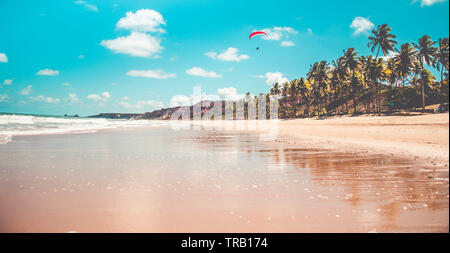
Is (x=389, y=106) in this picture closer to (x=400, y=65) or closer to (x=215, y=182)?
(x=400, y=65)

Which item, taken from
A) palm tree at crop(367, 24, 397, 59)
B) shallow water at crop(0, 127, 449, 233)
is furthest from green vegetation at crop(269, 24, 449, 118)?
shallow water at crop(0, 127, 449, 233)

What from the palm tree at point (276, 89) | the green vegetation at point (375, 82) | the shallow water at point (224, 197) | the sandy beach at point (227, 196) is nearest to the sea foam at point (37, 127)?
the shallow water at point (224, 197)

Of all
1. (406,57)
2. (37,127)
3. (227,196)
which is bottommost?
(227,196)

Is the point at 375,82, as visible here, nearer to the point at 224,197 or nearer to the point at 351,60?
the point at 351,60

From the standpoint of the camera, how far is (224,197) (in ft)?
20.1

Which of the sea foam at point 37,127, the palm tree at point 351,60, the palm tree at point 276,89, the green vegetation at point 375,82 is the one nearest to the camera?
the sea foam at point 37,127

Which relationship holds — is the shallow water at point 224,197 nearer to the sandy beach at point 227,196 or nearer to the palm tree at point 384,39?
the sandy beach at point 227,196

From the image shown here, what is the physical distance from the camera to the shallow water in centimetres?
447

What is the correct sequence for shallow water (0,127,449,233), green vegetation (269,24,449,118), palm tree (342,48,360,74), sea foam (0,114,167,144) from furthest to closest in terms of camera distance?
1. palm tree (342,48,360,74)
2. green vegetation (269,24,449,118)
3. sea foam (0,114,167,144)
4. shallow water (0,127,449,233)

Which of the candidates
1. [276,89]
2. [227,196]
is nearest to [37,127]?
[227,196]

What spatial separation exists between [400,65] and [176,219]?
71376 mm

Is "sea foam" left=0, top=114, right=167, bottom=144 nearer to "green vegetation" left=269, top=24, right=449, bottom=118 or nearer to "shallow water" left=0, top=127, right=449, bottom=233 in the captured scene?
"shallow water" left=0, top=127, right=449, bottom=233

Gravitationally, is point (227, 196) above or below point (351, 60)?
below

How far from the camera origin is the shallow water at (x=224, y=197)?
447 cm
